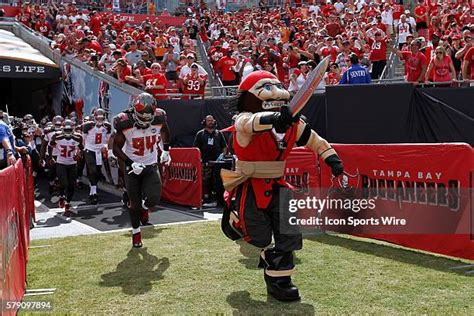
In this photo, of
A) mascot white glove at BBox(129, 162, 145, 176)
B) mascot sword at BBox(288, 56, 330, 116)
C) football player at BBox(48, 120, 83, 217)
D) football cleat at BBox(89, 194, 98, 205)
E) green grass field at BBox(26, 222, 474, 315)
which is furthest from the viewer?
football cleat at BBox(89, 194, 98, 205)

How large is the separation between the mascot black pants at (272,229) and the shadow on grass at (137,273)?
1.24 meters

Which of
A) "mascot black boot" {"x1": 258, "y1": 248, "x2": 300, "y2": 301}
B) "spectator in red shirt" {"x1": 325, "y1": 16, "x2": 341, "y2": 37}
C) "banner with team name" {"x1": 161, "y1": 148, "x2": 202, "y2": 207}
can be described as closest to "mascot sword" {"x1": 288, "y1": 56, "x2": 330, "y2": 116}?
"mascot black boot" {"x1": 258, "y1": 248, "x2": 300, "y2": 301}

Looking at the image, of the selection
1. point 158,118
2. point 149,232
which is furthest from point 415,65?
point 149,232

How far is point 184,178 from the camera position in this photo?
12.5 metres

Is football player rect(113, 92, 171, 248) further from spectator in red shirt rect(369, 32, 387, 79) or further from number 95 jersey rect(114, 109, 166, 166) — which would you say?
spectator in red shirt rect(369, 32, 387, 79)

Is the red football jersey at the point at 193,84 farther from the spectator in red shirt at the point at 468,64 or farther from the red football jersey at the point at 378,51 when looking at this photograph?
the spectator in red shirt at the point at 468,64

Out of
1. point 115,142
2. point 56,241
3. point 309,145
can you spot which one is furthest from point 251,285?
point 56,241

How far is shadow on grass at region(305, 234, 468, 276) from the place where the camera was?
20.3 ft

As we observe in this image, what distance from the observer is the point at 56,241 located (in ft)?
28.2

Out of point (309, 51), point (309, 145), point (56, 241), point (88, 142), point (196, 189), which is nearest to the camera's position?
point (309, 145)

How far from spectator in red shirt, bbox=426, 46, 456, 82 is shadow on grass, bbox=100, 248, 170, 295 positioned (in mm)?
7338

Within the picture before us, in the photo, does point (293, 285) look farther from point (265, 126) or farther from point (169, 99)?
point (169, 99)

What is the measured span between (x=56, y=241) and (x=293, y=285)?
4607 millimetres

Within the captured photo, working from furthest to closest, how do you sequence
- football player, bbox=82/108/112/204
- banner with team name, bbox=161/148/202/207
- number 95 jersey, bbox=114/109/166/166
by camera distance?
1. football player, bbox=82/108/112/204
2. banner with team name, bbox=161/148/202/207
3. number 95 jersey, bbox=114/109/166/166
